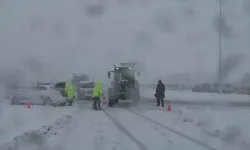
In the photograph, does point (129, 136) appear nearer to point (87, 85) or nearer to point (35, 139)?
point (35, 139)

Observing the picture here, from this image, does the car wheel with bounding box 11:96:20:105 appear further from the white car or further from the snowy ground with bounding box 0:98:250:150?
the snowy ground with bounding box 0:98:250:150

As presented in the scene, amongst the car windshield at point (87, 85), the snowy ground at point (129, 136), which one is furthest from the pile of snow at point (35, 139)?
the car windshield at point (87, 85)

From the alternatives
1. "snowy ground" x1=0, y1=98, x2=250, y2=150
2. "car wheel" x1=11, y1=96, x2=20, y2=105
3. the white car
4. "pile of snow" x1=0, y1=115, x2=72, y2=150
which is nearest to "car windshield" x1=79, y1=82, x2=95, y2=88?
the white car

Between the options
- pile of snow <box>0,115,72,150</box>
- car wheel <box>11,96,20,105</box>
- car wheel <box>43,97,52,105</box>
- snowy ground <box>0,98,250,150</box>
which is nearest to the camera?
pile of snow <box>0,115,72,150</box>

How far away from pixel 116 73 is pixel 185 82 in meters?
50.6

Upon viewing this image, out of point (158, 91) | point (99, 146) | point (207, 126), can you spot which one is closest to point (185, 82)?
point (158, 91)

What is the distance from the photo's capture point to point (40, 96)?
28.1m

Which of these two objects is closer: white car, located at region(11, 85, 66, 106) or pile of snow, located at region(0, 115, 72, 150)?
pile of snow, located at region(0, 115, 72, 150)

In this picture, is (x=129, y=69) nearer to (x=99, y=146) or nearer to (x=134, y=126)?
(x=134, y=126)

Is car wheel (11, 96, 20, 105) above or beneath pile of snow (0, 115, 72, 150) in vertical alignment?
Result: above

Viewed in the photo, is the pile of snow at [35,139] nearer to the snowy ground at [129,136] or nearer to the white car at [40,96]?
the snowy ground at [129,136]

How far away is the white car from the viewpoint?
2794 cm

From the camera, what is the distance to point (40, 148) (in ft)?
32.2

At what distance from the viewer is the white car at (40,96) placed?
27.9 metres
